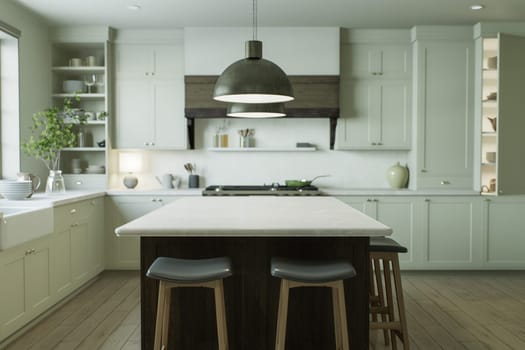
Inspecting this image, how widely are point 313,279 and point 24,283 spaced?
7.67ft

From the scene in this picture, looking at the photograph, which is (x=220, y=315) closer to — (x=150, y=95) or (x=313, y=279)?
(x=313, y=279)

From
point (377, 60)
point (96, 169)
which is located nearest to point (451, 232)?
point (377, 60)

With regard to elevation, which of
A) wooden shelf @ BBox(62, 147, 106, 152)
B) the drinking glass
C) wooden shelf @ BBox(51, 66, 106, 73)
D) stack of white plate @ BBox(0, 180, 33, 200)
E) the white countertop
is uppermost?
wooden shelf @ BBox(51, 66, 106, 73)

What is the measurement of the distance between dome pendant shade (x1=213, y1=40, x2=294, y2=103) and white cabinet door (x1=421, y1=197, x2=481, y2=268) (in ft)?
9.85

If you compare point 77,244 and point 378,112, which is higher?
point 378,112

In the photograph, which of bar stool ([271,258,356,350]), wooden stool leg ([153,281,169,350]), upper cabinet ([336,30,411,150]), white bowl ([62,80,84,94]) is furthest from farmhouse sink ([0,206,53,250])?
upper cabinet ([336,30,411,150])

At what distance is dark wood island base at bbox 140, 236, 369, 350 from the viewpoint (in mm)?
2887

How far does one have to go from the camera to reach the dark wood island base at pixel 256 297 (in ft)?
9.47

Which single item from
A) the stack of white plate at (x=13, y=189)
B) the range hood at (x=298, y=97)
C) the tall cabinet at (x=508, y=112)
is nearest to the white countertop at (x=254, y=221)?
the stack of white plate at (x=13, y=189)

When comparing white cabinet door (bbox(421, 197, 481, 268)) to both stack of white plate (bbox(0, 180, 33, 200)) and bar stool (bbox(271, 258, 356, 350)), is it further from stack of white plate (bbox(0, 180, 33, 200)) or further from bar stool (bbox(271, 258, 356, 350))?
stack of white plate (bbox(0, 180, 33, 200))

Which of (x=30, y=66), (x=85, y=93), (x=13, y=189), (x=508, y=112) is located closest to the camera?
(x=13, y=189)

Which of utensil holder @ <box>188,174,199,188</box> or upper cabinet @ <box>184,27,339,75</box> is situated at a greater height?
upper cabinet @ <box>184,27,339,75</box>

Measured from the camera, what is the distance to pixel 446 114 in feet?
18.5

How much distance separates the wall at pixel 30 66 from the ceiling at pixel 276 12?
148 millimetres
